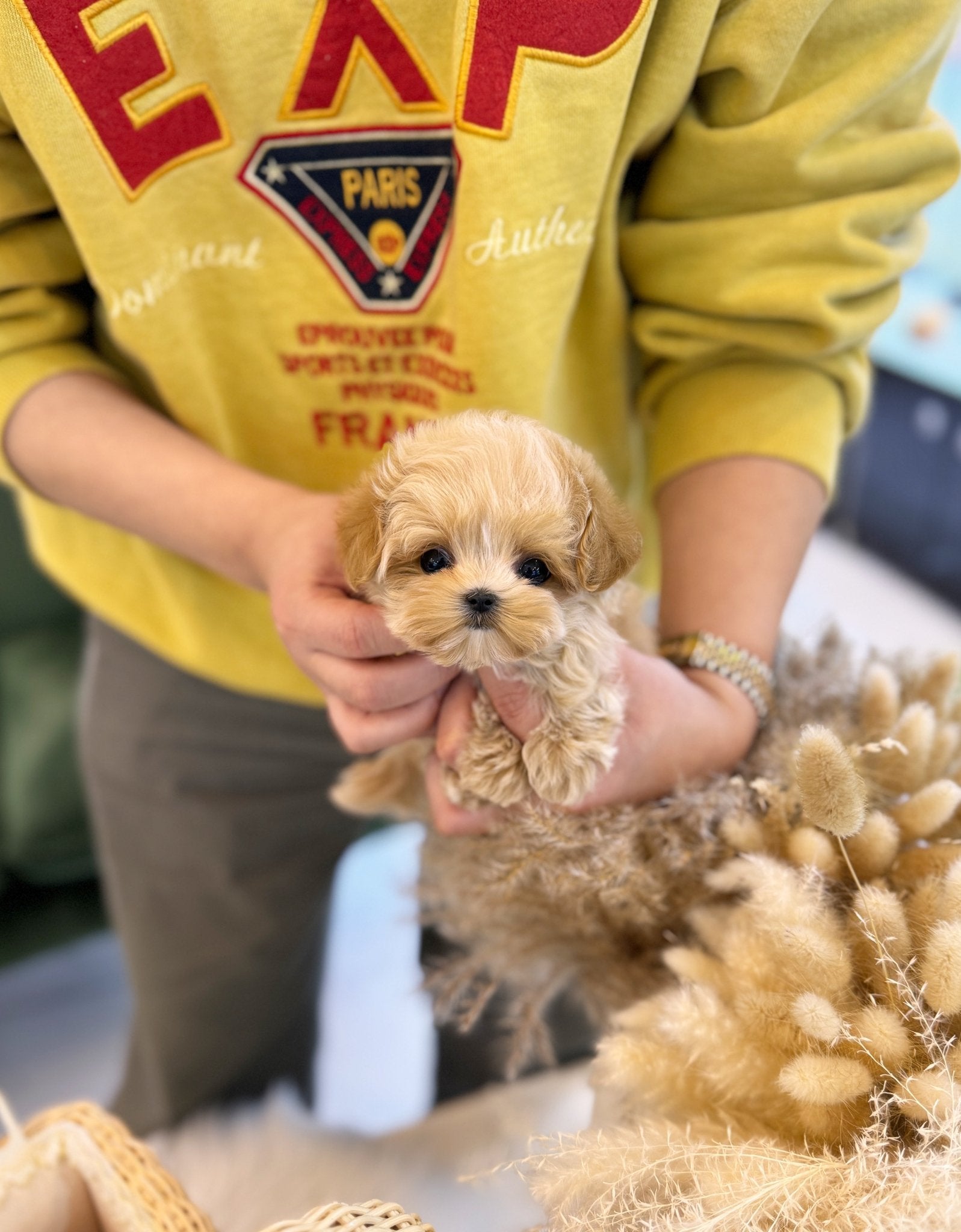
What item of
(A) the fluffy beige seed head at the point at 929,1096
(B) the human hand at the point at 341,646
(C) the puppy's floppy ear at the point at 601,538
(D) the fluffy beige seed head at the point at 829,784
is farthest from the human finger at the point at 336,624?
(A) the fluffy beige seed head at the point at 929,1096

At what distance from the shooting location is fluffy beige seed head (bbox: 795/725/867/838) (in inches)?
18.7

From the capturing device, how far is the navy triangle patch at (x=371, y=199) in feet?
2.08

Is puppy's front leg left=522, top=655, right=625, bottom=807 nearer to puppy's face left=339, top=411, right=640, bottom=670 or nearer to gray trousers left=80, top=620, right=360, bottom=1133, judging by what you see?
puppy's face left=339, top=411, right=640, bottom=670

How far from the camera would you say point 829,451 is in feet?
2.24

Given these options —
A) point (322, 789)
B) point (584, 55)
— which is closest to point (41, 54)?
point (584, 55)

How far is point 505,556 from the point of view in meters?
0.46

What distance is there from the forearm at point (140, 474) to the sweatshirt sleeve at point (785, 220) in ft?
1.00

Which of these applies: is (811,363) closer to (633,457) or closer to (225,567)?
(633,457)

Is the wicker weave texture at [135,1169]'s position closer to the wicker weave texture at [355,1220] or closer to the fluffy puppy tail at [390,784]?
the wicker weave texture at [355,1220]

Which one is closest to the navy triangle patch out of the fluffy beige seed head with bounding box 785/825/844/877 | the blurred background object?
the fluffy beige seed head with bounding box 785/825/844/877

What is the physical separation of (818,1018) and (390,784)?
1.06 feet

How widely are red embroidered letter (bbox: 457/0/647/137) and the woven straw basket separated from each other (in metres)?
0.64

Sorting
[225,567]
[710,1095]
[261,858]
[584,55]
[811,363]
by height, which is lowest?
[261,858]

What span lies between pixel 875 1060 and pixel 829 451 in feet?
1.36
